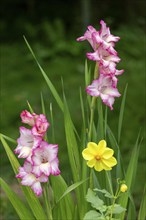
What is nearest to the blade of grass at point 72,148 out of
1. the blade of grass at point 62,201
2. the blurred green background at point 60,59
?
the blade of grass at point 62,201

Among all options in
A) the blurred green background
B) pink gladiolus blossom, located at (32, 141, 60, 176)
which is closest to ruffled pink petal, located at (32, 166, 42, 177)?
pink gladiolus blossom, located at (32, 141, 60, 176)

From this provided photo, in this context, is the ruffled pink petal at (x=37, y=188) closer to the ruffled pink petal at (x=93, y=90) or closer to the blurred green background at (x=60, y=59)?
the ruffled pink petal at (x=93, y=90)

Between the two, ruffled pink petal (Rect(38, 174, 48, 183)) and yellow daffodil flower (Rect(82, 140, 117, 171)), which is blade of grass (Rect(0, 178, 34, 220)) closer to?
ruffled pink petal (Rect(38, 174, 48, 183))

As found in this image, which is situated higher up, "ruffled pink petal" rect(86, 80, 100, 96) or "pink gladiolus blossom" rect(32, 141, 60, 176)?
"ruffled pink petal" rect(86, 80, 100, 96)

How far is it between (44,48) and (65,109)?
511 centimetres

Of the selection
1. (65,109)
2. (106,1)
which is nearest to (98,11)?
(106,1)

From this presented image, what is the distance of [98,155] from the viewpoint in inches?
73.0

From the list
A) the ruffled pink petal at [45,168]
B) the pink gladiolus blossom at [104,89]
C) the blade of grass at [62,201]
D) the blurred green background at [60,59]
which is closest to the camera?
the ruffled pink petal at [45,168]

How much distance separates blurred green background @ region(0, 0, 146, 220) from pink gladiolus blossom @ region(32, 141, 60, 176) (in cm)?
135

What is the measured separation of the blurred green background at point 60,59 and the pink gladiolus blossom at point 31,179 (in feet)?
4.22

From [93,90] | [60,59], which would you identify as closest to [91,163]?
[93,90]

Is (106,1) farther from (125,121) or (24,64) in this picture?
(125,121)

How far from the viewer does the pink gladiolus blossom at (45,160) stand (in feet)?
6.05

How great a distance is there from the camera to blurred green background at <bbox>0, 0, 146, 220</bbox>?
4523 millimetres
